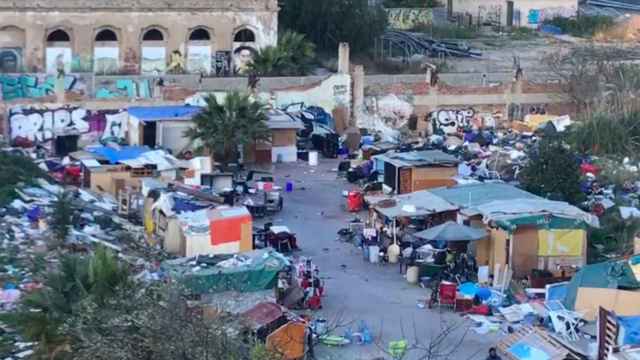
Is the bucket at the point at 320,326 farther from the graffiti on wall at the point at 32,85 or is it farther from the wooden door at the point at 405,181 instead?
the graffiti on wall at the point at 32,85

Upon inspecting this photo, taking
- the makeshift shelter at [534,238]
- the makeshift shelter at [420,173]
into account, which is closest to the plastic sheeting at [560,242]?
the makeshift shelter at [534,238]

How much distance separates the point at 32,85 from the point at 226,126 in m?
6.77

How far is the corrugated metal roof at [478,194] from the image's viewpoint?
25.8 m

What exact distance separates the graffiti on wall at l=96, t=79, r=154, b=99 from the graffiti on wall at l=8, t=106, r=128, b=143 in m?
1.54

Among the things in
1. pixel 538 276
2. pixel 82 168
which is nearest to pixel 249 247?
pixel 538 276

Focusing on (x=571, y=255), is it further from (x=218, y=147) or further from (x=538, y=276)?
(x=218, y=147)

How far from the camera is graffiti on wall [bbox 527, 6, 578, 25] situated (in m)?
62.3

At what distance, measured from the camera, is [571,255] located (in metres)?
23.8

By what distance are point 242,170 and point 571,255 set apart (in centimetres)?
1174

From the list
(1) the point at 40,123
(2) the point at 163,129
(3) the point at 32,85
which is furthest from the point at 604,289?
(3) the point at 32,85

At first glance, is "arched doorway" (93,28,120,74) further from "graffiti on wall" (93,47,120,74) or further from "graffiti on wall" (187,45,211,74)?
"graffiti on wall" (187,45,211,74)

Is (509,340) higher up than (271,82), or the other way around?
(271,82)

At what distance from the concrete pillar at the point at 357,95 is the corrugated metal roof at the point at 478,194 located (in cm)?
1105

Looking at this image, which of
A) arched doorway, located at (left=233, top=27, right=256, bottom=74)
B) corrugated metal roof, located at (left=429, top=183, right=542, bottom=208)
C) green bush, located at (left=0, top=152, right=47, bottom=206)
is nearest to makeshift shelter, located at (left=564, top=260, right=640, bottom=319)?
corrugated metal roof, located at (left=429, top=183, right=542, bottom=208)
